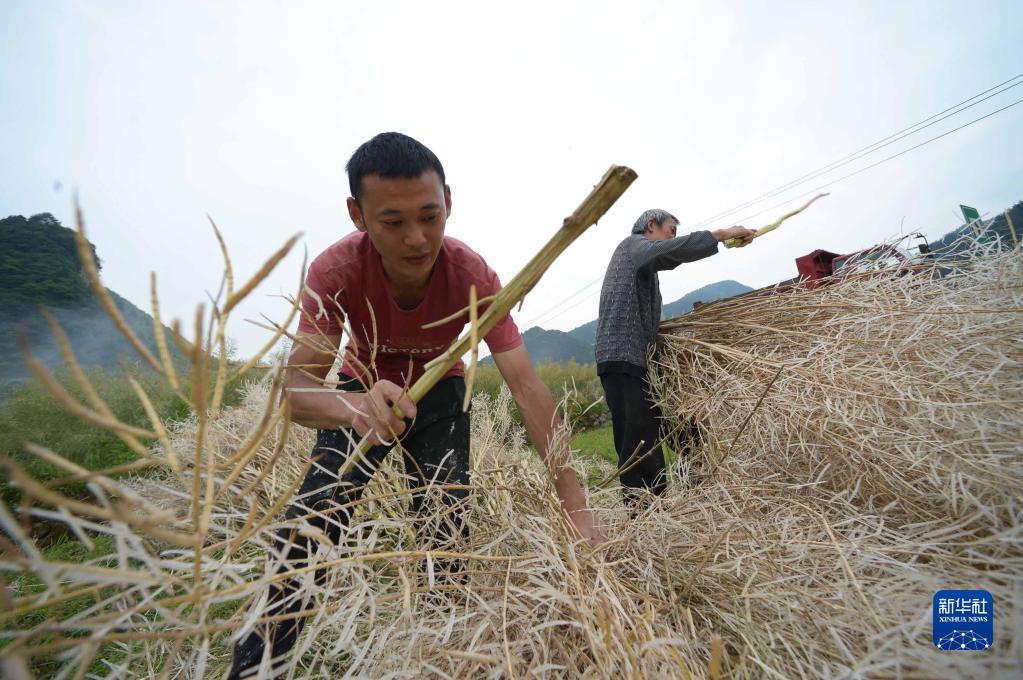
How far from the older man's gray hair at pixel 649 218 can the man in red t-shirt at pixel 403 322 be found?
127 cm

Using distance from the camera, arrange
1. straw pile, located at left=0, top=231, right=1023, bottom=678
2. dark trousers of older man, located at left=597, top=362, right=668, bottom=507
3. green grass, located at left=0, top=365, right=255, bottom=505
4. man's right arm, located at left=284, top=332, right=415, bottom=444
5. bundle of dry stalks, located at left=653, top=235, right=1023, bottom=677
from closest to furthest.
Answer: straw pile, located at left=0, top=231, right=1023, bottom=678
bundle of dry stalks, located at left=653, top=235, right=1023, bottom=677
man's right arm, located at left=284, top=332, right=415, bottom=444
dark trousers of older man, located at left=597, top=362, right=668, bottom=507
green grass, located at left=0, top=365, right=255, bottom=505

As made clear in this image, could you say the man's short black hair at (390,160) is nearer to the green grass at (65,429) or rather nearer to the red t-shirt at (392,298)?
the red t-shirt at (392,298)

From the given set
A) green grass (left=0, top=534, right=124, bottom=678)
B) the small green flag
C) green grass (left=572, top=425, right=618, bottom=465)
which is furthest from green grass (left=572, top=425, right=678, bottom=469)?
green grass (left=0, top=534, right=124, bottom=678)

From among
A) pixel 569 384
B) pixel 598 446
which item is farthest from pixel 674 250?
pixel 569 384

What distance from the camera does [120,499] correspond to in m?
0.53

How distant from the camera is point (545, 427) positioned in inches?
57.7

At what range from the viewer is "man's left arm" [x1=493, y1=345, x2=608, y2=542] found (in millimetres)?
1137

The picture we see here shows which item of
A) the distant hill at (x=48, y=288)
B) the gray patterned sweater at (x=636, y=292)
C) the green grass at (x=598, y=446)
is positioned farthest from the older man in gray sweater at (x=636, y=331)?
the distant hill at (x=48, y=288)

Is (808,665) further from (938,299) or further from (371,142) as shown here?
(371,142)

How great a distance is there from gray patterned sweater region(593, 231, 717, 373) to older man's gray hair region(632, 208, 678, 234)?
0.14m

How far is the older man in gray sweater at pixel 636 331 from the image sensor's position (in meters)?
2.27

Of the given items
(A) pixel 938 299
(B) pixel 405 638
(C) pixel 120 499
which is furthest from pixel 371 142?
(A) pixel 938 299

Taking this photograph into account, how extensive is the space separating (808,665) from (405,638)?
2.05ft

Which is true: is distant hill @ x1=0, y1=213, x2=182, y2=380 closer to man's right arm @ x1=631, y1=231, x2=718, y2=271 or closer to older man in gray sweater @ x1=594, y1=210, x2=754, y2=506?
older man in gray sweater @ x1=594, y1=210, x2=754, y2=506
